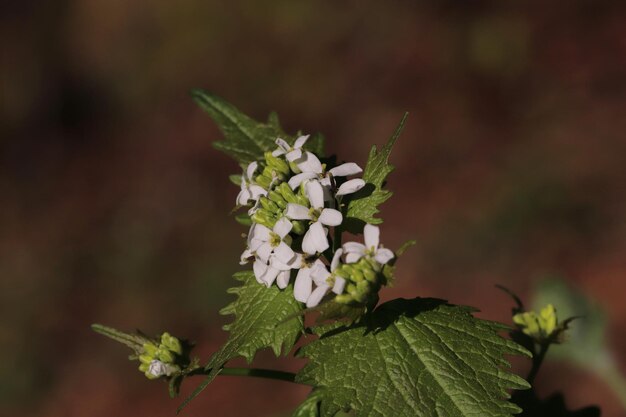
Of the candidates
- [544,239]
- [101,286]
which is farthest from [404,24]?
[101,286]

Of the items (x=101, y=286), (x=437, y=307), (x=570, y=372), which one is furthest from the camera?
(x=101, y=286)

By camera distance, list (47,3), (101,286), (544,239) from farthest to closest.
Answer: (47,3), (101,286), (544,239)

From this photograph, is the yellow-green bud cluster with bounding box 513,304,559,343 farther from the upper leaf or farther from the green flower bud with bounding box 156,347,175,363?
the green flower bud with bounding box 156,347,175,363

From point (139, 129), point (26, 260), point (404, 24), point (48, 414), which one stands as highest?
point (404, 24)

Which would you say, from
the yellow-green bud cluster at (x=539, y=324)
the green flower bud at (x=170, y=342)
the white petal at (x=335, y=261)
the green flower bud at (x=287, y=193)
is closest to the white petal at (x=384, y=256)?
the white petal at (x=335, y=261)

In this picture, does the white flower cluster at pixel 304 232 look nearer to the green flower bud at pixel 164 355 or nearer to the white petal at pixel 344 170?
the white petal at pixel 344 170

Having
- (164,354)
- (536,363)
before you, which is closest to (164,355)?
(164,354)

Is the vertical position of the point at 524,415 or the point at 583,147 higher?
the point at 583,147

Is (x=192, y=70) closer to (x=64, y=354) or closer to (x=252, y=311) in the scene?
(x=64, y=354)
